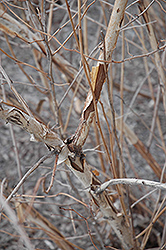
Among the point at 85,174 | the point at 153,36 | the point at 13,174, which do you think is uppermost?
the point at 153,36

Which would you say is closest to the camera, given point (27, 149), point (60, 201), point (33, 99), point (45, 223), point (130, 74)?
point (45, 223)

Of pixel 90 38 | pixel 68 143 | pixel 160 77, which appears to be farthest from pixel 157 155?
pixel 90 38

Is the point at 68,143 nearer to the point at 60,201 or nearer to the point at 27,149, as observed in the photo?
the point at 60,201

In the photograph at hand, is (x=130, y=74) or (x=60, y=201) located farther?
(x=130, y=74)

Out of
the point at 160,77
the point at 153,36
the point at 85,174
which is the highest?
the point at 153,36

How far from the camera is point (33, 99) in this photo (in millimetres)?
1783

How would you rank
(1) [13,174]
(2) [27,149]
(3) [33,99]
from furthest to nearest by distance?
(3) [33,99]
(2) [27,149]
(1) [13,174]

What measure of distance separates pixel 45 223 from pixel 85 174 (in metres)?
0.46

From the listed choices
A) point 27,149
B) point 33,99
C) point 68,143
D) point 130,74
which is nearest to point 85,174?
point 68,143

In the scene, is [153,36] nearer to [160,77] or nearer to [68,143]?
[160,77]

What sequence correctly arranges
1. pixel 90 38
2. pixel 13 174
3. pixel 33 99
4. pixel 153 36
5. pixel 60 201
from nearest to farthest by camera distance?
pixel 153 36, pixel 60 201, pixel 13 174, pixel 33 99, pixel 90 38

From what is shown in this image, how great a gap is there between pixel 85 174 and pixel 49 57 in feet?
0.90

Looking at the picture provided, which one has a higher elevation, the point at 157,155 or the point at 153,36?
the point at 153,36

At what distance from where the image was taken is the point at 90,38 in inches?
84.4
